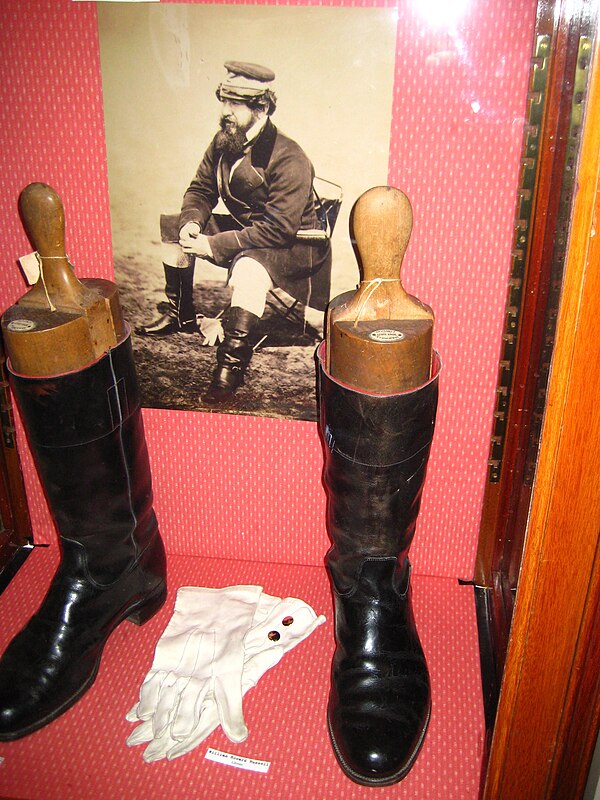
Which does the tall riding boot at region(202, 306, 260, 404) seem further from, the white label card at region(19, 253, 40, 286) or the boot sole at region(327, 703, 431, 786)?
the boot sole at region(327, 703, 431, 786)

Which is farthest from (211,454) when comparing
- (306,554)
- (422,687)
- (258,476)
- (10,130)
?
(10,130)

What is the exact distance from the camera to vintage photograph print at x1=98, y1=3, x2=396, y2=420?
106 centimetres

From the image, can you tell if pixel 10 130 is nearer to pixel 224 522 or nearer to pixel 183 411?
pixel 183 411

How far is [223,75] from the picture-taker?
108cm

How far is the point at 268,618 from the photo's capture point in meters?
1.37

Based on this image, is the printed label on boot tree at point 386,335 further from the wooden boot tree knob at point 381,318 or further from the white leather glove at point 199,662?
the white leather glove at point 199,662

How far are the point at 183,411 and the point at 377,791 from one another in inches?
31.8

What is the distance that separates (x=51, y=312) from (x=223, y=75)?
50 centimetres

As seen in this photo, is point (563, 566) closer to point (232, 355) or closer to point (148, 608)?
point (232, 355)

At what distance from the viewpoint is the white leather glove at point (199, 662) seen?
1.17 meters

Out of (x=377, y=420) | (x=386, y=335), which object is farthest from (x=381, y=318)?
(x=377, y=420)

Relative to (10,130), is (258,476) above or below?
below

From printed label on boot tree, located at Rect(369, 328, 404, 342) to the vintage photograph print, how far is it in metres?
0.26

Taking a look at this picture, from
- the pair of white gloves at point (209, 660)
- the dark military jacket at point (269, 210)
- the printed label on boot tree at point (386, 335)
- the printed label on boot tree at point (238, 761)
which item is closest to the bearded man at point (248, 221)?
the dark military jacket at point (269, 210)
